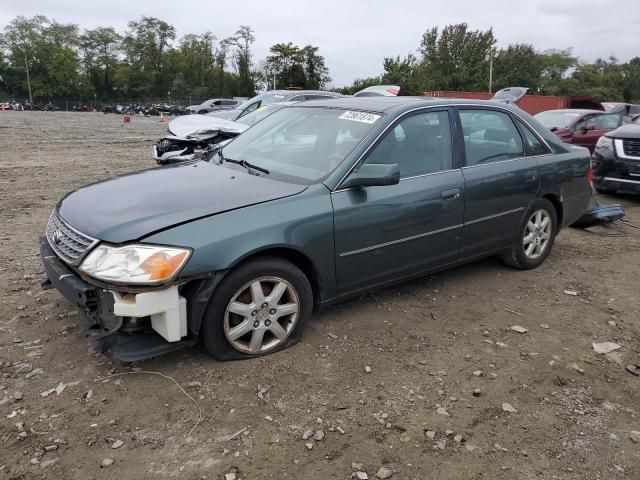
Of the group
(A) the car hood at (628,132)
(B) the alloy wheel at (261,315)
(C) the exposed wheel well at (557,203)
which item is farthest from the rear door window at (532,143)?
(A) the car hood at (628,132)

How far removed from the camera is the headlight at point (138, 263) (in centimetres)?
285

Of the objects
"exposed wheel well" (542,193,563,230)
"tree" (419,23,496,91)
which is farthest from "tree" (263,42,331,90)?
"exposed wheel well" (542,193,563,230)

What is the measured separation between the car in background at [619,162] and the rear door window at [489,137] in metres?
4.59

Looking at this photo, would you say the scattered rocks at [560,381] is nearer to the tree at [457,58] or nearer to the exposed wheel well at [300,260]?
the exposed wheel well at [300,260]

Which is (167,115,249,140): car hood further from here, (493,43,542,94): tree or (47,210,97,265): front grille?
(493,43,542,94): tree

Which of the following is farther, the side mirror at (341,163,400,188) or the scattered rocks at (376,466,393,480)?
the side mirror at (341,163,400,188)

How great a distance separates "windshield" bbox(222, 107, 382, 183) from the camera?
375 cm

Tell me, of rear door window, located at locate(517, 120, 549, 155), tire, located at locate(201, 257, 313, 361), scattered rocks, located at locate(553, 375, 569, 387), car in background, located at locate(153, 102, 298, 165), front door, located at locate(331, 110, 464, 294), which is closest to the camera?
tire, located at locate(201, 257, 313, 361)

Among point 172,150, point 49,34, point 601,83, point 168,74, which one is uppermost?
point 49,34

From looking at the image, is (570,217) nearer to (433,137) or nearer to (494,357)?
(433,137)

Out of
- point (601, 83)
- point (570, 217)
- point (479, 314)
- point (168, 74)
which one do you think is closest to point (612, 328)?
point (479, 314)

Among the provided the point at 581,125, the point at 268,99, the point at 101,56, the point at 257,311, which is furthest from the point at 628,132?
the point at 101,56

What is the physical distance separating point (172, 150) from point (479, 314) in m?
5.81

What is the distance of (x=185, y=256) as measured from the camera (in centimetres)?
292
